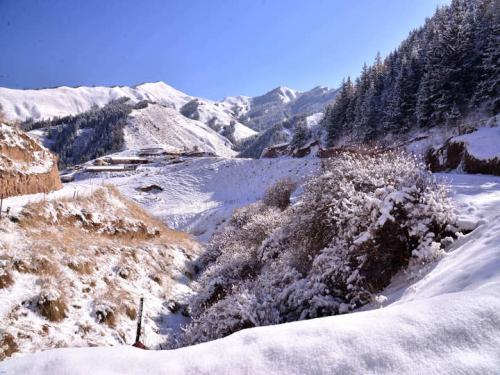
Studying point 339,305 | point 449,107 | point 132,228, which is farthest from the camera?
point 449,107

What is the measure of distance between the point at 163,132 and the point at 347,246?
172 metres

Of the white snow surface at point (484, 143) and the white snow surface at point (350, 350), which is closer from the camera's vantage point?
the white snow surface at point (350, 350)

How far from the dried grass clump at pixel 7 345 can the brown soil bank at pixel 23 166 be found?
695cm

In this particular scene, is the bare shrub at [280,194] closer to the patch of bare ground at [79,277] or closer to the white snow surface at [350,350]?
the patch of bare ground at [79,277]

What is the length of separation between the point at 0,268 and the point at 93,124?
183 meters

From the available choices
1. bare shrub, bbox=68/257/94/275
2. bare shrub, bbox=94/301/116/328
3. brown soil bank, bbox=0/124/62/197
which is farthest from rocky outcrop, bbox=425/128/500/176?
brown soil bank, bbox=0/124/62/197

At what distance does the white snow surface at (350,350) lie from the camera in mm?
2508

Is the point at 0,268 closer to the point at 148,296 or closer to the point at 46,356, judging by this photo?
the point at 148,296

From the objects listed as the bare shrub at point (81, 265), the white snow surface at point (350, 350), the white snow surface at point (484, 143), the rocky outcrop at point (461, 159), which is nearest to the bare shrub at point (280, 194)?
the rocky outcrop at point (461, 159)

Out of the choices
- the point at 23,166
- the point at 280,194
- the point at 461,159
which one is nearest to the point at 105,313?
the point at 23,166

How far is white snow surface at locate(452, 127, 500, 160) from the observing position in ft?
39.0

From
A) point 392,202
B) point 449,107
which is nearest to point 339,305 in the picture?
point 392,202

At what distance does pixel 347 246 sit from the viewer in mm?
7375

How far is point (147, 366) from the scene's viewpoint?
2.95 meters
